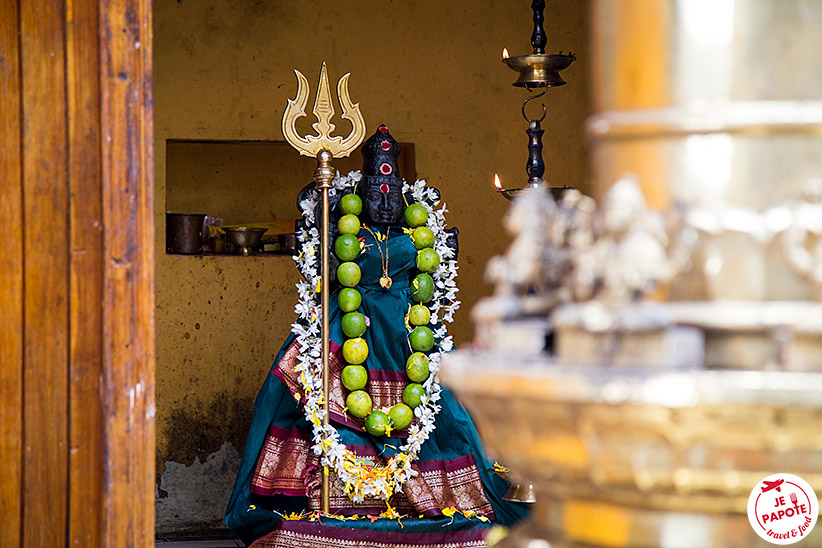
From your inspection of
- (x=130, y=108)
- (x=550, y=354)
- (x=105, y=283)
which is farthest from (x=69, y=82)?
(x=550, y=354)

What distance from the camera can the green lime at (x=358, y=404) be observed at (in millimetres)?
3674

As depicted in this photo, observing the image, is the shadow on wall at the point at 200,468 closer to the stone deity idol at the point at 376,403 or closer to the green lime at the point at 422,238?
the stone deity idol at the point at 376,403

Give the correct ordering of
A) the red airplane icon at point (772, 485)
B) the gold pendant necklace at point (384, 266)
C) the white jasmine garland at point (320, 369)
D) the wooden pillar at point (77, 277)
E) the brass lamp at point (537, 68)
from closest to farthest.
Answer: the red airplane icon at point (772, 485)
the wooden pillar at point (77, 277)
the brass lamp at point (537, 68)
the white jasmine garland at point (320, 369)
the gold pendant necklace at point (384, 266)

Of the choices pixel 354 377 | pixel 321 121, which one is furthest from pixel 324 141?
pixel 354 377

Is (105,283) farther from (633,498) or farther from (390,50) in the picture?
(390,50)

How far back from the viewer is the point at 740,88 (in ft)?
1.90

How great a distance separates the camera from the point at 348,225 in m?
3.74

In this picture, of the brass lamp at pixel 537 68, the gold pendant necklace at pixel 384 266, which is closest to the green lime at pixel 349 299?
the gold pendant necklace at pixel 384 266

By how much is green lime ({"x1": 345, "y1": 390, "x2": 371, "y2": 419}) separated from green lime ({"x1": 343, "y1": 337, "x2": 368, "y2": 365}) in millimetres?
128

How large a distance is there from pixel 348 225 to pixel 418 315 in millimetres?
457

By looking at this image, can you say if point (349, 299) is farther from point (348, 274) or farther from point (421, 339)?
point (421, 339)

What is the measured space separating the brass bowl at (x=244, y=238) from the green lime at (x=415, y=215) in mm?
1544

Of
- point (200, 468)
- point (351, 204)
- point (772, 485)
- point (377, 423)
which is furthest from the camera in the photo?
point (200, 468)

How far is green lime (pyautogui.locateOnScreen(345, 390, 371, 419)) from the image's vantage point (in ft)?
12.1
